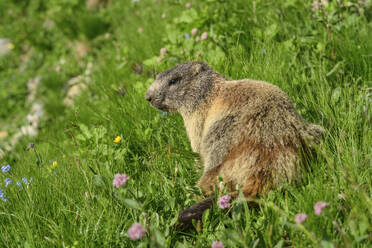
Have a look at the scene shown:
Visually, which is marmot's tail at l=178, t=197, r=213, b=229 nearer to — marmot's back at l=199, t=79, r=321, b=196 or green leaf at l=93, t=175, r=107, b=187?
marmot's back at l=199, t=79, r=321, b=196

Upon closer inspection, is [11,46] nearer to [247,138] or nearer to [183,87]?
[183,87]

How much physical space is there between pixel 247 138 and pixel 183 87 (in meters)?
1.16

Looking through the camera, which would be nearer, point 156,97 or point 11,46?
point 156,97

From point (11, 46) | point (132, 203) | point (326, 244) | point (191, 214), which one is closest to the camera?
point (326, 244)

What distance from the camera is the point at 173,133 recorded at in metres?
3.67

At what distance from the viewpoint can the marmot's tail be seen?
243cm

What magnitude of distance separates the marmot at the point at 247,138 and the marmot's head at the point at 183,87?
104 mm

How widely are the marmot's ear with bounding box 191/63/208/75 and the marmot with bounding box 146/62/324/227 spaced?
267 millimetres

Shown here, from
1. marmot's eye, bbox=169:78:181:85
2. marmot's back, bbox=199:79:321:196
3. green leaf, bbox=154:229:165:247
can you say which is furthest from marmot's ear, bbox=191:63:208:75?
green leaf, bbox=154:229:165:247

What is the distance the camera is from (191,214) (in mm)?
2432

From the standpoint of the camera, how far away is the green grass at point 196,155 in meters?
2.27

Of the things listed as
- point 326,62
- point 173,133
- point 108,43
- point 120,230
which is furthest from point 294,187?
point 108,43

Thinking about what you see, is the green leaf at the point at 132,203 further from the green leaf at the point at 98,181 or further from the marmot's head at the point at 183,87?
the marmot's head at the point at 183,87

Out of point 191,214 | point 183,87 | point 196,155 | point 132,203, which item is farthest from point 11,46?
point 191,214
